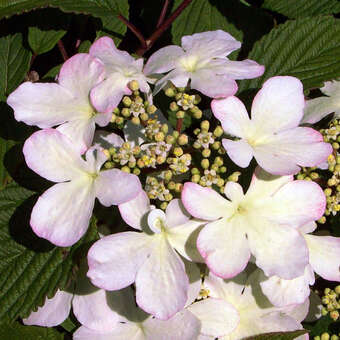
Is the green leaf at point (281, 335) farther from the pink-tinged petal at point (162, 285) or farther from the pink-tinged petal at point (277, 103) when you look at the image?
the pink-tinged petal at point (277, 103)

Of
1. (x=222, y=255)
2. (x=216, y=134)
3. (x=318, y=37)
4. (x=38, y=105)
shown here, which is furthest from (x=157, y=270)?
(x=318, y=37)

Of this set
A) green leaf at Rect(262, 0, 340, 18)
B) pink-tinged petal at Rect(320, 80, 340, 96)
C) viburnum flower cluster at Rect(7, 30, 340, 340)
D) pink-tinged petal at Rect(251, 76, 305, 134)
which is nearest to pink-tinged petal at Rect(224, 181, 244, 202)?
viburnum flower cluster at Rect(7, 30, 340, 340)

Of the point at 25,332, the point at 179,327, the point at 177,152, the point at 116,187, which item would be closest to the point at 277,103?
the point at 177,152

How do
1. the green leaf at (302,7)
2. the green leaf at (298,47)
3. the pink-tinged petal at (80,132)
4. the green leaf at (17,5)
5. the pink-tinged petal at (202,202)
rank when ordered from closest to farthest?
the pink-tinged petal at (202,202) < the pink-tinged petal at (80,132) < the green leaf at (17,5) < the green leaf at (298,47) < the green leaf at (302,7)

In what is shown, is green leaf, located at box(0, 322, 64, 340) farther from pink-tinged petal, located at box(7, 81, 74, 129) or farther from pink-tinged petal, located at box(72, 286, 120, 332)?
pink-tinged petal, located at box(7, 81, 74, 129)

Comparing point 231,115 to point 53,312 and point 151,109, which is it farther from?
point 53,312

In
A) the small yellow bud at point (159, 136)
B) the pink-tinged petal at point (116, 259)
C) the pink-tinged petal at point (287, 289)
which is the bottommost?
the pink-tinged petal at point (287, 289)

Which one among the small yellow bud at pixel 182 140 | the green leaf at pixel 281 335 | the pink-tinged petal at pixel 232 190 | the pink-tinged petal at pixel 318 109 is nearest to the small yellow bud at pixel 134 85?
the small yellow bud at pixel 182 140

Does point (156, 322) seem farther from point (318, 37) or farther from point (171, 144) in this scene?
point (318, 37)
